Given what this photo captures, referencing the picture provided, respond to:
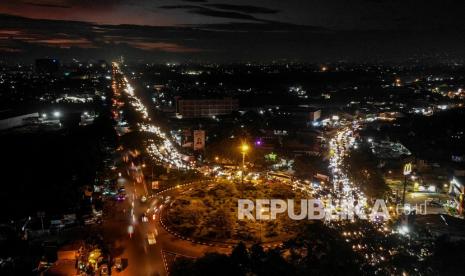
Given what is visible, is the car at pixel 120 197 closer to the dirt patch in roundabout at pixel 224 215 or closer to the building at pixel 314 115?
the dirt patch in roundabout at pixel 224 215

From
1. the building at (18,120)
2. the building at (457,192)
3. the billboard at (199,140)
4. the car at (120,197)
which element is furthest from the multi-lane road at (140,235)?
the building at (18,120)

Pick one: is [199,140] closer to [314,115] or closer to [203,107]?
[314,115]

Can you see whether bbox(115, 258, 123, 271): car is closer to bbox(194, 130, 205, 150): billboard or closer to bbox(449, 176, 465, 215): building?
bbox(449, 176, 465, 215): building

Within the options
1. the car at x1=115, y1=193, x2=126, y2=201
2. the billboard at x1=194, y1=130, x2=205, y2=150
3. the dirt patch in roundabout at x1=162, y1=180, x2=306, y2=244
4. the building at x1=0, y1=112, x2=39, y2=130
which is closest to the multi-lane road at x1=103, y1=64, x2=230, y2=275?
the car at x1=115, y1=193, x2=126, y2=201

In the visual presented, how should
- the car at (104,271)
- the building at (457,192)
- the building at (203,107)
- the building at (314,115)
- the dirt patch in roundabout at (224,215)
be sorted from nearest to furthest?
the car at (104,271) → the dirt patch in roundabout at (224,215) → the building at (457,192) → the building at (314,115) → the building at (203,107)

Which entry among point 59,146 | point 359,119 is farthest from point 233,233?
point 359,119

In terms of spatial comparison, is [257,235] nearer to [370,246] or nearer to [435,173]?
[370,246]
